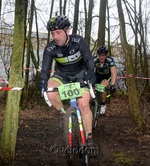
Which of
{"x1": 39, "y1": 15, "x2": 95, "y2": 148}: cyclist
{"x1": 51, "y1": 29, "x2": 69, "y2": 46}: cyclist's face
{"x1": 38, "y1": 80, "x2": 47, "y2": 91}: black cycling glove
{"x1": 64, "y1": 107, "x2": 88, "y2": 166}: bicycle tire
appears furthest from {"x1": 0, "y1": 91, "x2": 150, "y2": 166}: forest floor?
{"x1": 51, "y1": 29, "x2": 69, "y2": 46}: cyclist's face

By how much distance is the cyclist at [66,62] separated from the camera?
13.8 ft

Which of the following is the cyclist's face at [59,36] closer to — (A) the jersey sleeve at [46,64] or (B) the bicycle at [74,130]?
(A) the jersey sleeve at [46,64]

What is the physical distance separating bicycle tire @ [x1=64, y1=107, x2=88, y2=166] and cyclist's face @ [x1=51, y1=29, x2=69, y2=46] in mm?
1088

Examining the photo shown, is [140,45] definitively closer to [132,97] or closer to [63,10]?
[63,10]

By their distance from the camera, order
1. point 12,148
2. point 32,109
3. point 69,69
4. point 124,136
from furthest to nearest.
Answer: point 32,109, point 124,136, point 69,69, point 12,148

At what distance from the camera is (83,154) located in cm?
397

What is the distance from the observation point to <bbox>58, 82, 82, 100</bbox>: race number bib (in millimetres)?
4094

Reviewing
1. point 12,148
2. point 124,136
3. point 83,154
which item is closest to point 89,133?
point 83,154

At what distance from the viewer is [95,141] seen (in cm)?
577

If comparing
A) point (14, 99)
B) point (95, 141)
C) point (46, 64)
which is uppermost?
point (46, 64)

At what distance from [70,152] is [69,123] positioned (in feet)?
1.36

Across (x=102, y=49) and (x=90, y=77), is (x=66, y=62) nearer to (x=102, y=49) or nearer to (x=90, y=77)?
(x=90, y=77)

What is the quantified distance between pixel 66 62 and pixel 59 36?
55 cm

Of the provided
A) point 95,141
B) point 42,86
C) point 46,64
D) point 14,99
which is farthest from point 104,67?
point 14,99
